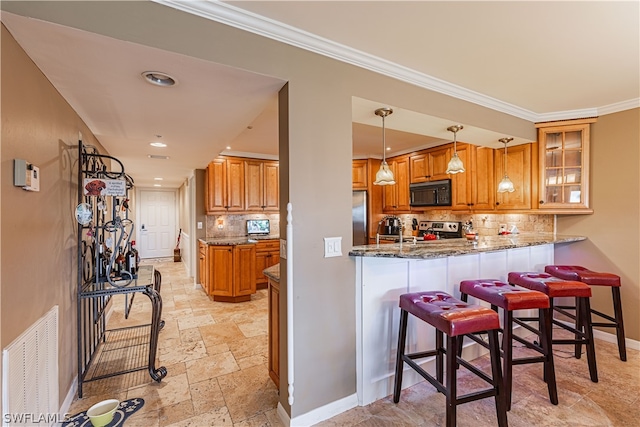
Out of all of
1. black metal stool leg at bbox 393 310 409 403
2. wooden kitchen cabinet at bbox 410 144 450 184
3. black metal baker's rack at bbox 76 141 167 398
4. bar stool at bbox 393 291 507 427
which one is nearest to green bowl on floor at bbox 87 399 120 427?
black metal baker's rack at bbox 76 141 167 398

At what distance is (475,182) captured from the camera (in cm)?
394

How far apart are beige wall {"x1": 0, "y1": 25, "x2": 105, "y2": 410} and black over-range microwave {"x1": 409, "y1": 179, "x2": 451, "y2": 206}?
4240mm

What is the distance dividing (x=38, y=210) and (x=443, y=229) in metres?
4.74

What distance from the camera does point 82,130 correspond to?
2.48m

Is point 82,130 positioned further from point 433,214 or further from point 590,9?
point 433,214

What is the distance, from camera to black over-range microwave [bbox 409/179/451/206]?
4262 mm

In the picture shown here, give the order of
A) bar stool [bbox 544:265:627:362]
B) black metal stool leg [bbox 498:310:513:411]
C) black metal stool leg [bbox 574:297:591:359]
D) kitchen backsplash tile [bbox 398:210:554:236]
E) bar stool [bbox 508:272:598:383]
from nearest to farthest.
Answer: black metal stool leg [bbox 498:310:513:411] → bar stool [bbox 508:272:598:383] → black metal stool leg [bbox 574:297:591:359] → bar stool [bbox 544:265:627:362] → kitchen backsplash tile [bbox 398:210:554:236]

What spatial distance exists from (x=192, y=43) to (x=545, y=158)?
145 inches

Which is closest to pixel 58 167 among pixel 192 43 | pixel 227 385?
pixel 192 43

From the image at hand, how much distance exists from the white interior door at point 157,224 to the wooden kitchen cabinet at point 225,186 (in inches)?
183

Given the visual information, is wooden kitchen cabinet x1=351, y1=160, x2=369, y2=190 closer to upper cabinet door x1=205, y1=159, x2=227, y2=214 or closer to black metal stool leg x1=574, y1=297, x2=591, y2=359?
upper cabinet door x1=205, y1=159, x2=227, y2=214

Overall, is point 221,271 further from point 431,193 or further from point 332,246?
point 431,193

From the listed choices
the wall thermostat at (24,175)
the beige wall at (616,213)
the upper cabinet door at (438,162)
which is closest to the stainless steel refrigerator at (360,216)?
the upper cabinet door at (438,162)

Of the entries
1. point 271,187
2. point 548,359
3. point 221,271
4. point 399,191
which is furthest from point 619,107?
point 221,271
